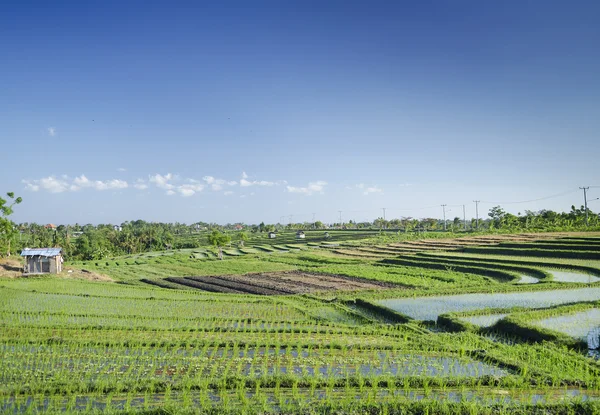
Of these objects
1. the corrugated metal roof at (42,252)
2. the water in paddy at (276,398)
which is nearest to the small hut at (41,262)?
the corrugated metal roof at (42,252)

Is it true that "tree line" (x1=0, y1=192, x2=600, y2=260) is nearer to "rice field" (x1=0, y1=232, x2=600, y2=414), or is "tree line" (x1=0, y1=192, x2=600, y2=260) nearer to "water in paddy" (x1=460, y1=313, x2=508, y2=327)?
"rice field" (x1=0, y1=232, x2=600, y2=414)

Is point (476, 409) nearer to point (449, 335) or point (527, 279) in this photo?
point (449, 335)

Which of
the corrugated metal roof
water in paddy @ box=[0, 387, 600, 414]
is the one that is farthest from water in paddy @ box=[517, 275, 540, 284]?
the corrugated metal roof

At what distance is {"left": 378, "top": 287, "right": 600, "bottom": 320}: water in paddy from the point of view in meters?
15.0

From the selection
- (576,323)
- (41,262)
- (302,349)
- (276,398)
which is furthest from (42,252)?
(576,323)

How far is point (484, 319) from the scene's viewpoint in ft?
43.8

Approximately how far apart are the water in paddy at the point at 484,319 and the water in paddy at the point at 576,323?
3.98ft

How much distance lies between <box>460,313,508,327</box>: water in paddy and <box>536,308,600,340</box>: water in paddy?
1.21 meters

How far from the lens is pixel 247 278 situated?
25.7m

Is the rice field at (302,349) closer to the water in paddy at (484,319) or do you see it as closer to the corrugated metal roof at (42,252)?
the water in paddy at (484,319)

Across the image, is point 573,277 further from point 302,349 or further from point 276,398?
point 276,398

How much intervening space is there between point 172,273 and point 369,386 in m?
24.0

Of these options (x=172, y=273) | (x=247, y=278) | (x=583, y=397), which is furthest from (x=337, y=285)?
(x=583, y=397)

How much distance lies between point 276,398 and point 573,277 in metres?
19.8
